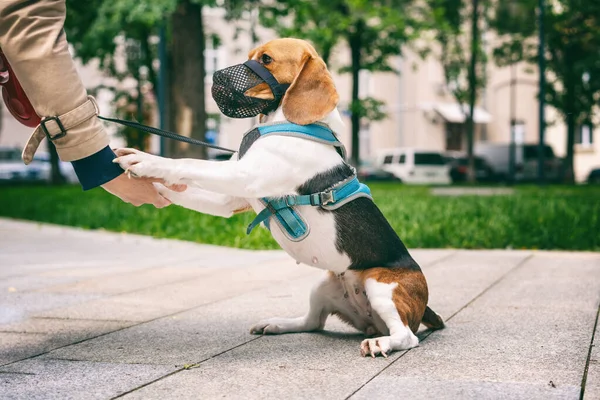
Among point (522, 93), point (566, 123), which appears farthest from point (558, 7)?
point (522, 93)

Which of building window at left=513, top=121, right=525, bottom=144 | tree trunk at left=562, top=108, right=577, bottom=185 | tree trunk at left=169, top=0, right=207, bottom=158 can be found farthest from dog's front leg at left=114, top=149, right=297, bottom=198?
building window at left=513, top=121, right=525, bottom=144

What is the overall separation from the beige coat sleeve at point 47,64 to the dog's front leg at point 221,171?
19 cm

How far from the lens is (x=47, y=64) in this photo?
350cm

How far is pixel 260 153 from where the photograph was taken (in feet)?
12.3

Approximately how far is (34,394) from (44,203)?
42.3 feet

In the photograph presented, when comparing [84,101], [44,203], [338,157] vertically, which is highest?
[84,101]

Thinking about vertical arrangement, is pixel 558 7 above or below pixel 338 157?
above

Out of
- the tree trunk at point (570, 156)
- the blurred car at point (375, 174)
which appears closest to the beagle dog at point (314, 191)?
the tree trunk at point (570, 156)

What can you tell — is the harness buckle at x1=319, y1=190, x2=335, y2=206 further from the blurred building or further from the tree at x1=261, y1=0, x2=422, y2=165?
the blurred building

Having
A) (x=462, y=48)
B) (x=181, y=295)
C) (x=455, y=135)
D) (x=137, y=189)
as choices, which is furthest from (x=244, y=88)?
(x=455, y=135)

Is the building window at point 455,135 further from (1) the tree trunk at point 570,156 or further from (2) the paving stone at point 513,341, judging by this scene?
(2) the paving stone at point 513,341

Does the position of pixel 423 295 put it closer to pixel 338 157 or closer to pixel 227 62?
pixel 338 157

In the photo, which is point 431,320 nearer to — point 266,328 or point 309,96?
point 266,328

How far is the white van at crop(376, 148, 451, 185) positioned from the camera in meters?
35.9
